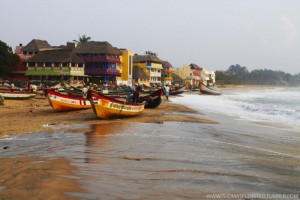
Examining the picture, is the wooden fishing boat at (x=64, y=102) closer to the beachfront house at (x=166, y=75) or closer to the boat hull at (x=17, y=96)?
the boat hull at (x=17, y=96)

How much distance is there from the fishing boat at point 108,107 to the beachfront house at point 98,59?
38.6 metres

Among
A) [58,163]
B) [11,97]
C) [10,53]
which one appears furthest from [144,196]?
[10,53]

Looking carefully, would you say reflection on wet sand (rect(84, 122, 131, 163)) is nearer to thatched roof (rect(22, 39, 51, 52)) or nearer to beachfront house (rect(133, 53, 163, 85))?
thatched roof (rect(22, 39, 51, 52))

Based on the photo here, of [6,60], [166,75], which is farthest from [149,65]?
[6,60]

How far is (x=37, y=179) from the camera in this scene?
5391 mm

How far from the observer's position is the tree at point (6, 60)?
48.1 meters

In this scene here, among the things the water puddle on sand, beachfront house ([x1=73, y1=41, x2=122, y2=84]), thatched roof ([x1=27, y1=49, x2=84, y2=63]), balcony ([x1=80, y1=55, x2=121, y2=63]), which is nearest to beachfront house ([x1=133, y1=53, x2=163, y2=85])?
beachfront house ([x1=73, y1=41, x2=122, y2=84])

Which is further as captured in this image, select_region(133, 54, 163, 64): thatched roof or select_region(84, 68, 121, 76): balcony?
select_region(133, 54, 163, 64): thatched roof

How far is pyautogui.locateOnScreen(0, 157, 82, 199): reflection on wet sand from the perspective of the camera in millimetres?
4695

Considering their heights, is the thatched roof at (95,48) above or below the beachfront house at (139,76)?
above

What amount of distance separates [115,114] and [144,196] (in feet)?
36.0

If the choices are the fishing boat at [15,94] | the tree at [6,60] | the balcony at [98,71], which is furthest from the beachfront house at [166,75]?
the fishing boat at [15,94]

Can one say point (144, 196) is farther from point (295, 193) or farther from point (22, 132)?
point (22, 132)

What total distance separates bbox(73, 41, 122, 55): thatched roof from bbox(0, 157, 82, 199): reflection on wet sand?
4878cm
